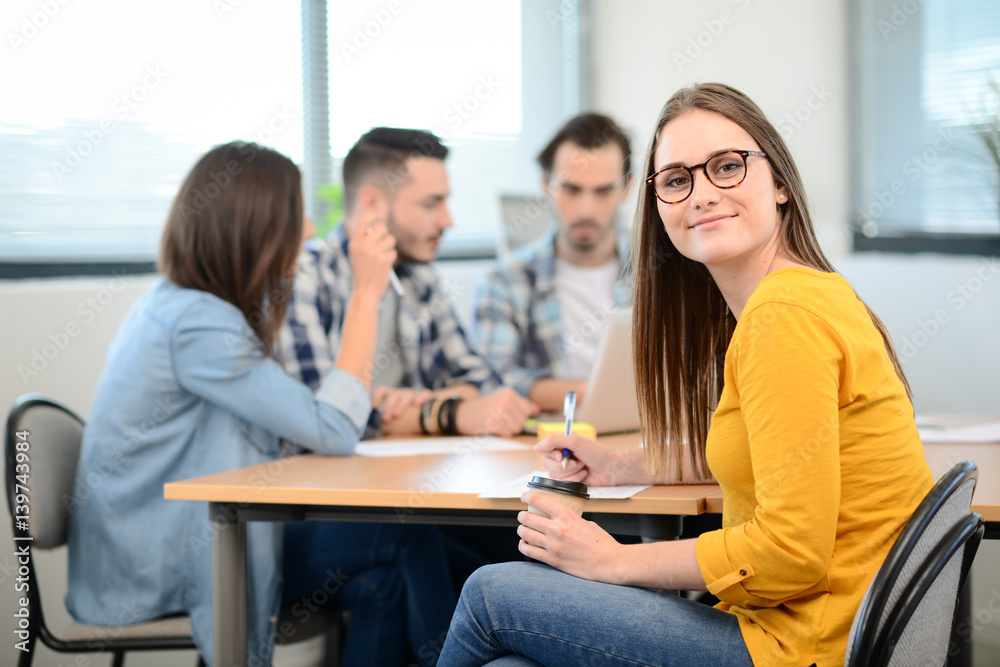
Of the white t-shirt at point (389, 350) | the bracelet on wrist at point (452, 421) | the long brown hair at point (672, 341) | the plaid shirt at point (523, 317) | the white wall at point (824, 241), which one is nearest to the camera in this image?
the long brown hair at point (672, 341)

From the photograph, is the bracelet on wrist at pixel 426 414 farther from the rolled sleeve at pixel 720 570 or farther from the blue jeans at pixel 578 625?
the rolled sleeve at pixel 720 570

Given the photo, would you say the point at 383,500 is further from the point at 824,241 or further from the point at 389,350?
the point at 824,241

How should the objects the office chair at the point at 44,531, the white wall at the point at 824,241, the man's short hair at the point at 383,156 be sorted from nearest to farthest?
1. the office chair at the point at 44,531
2. the white wall at the point at 824,241
3. the man's short hair at the point at 383,156

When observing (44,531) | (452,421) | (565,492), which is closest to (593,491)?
(565,492)

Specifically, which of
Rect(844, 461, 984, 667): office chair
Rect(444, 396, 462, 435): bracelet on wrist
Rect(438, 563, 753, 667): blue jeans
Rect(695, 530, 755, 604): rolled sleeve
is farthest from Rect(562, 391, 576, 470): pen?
Rect(444, 396, 462, 435): bracelet on wrist

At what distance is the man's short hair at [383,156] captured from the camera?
244 cm

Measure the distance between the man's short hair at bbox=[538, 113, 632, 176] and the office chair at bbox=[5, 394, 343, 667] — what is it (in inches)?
67.6

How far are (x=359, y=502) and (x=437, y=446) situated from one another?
459 millimetres

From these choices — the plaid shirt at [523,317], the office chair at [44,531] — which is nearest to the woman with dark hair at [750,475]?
the office chair at [44,531]

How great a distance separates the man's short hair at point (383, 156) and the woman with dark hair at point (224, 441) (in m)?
0.67

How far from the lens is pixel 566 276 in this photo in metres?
2.76

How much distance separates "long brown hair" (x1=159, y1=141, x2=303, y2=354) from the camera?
1687 millimetres

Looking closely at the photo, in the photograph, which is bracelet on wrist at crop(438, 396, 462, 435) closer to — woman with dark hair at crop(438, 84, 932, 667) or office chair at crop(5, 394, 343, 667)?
office chair at crop(5, 394, 343, 667)

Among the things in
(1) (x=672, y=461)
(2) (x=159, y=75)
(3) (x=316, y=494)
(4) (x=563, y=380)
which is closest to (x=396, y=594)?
(3) (x=316, y=494)
